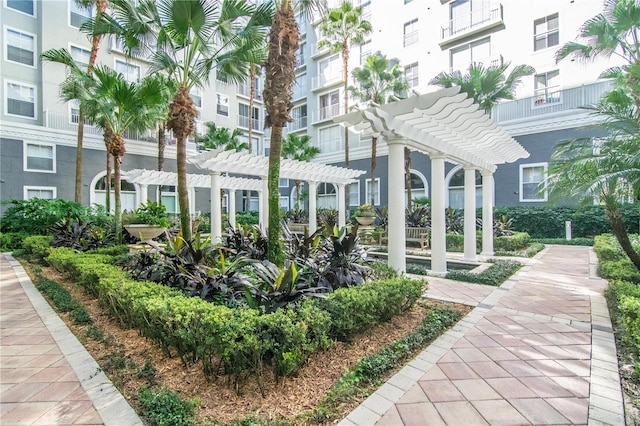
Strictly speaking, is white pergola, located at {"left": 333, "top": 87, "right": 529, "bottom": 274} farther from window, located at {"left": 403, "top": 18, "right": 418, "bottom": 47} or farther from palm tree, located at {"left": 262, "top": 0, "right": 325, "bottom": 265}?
window, located at {"left": 403, "top": 18, "right": 418, "bottom": 47}

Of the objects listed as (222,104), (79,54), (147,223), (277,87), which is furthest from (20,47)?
(277,87)

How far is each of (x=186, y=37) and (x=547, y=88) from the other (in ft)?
50.9

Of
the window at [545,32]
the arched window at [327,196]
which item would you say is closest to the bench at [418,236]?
the arched window at [327,196]

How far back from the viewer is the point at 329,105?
2280cm

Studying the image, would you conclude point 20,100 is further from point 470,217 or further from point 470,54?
point 470,54

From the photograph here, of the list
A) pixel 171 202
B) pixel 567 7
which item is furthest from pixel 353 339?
pixel 171 202

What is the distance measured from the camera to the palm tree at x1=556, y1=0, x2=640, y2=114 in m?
9.80

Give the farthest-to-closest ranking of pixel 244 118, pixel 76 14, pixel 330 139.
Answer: pixel 244 118 < pixel 330 139 < pixel 76 14

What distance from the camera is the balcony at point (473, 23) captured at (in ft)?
50.5

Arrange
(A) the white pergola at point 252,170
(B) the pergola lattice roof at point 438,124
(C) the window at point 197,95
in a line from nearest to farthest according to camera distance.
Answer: (B) the pergola lattice roof at point 438,124 < (A) the white pergola at point 252,170 < (C) the window at point 197,95

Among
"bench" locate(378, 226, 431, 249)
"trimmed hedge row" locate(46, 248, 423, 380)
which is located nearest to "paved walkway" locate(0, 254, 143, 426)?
"trimmed hedge row" locate(46, 248, 423, 380)

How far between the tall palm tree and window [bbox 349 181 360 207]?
1396 cm

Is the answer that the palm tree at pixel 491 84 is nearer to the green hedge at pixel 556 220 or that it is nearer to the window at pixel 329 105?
the green hedge at pixel 556 220

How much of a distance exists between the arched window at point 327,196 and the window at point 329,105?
5044mm
